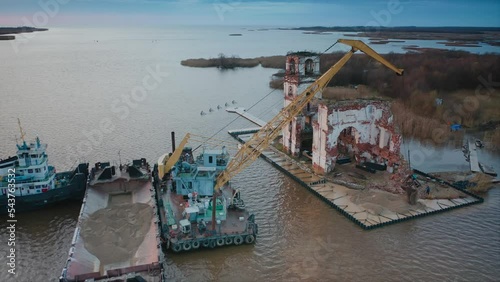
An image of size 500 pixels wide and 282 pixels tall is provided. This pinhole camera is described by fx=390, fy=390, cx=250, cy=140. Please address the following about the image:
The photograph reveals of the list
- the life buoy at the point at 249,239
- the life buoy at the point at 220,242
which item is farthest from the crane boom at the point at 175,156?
the life buoy at the point at 249,239

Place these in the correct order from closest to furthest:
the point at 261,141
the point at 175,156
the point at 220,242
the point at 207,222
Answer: the point at 220,242, the point at 207,222, the point at 175,156, the point at 261,141

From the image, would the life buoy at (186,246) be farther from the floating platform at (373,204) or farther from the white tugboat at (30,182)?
the floating platform at (373,204)

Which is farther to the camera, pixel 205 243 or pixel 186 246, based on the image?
pixel 205 243

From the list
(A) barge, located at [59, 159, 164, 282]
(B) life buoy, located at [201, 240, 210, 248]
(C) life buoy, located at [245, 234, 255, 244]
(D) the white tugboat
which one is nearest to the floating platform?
(C) life buoy, located at [245, 234, 255, 244]

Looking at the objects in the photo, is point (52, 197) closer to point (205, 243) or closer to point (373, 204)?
point (205, 243)

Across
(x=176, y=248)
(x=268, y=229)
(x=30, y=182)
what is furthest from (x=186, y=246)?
(x=30, y=182)
